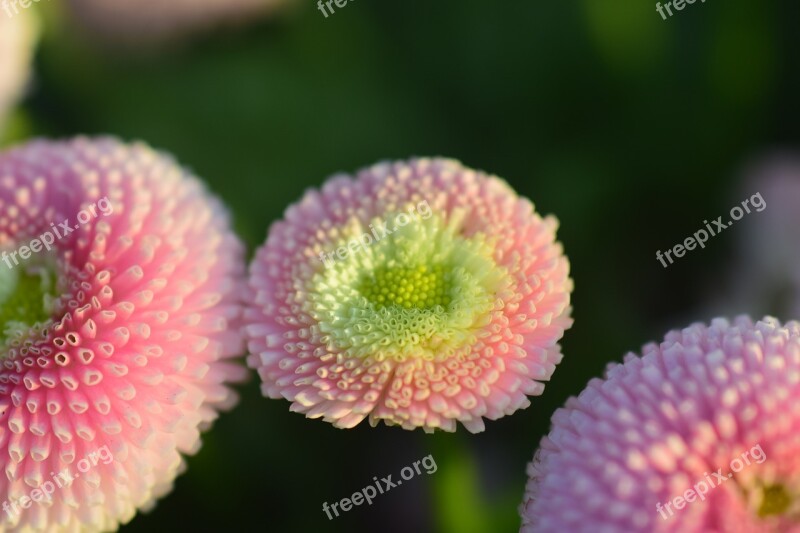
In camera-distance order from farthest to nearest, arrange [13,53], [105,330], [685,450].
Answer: [13,53] < [105,330] < [685,450]

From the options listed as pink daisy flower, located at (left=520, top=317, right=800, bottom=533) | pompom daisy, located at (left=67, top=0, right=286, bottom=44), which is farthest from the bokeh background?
pink daisy flower, located at (left=520, top=317, right=800, bottom=533)

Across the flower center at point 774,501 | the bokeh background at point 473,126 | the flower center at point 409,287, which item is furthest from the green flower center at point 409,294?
the bokeh background at point 473,126

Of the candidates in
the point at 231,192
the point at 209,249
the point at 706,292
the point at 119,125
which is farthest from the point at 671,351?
the point at 119,125

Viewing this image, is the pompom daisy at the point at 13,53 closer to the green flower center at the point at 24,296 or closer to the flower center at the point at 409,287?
the green flower center at the point at 24,296

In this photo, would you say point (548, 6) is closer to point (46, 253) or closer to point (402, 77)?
point (402, 77)

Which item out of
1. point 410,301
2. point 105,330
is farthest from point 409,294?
point 105,330

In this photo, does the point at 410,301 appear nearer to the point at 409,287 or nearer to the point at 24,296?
the point at 409,287
